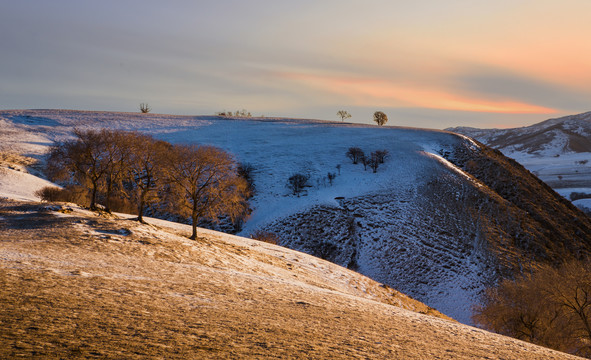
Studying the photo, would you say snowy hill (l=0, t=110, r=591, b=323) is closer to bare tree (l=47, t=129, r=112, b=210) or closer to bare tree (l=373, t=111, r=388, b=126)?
bare tree (l=47, t=129, r=112, b=210)

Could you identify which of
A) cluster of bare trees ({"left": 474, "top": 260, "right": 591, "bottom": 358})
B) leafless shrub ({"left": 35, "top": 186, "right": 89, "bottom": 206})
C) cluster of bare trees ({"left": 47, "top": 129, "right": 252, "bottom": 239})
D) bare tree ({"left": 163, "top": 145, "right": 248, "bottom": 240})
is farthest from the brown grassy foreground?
leafless shrub ({"left": 35, "top": 186, "right": 89, "bottom": 206})

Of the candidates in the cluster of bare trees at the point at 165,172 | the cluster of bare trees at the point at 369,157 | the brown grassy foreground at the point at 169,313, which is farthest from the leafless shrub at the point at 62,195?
the cluster of bare trees at the point at 369,157

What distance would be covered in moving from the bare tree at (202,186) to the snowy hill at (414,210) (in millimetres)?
19263

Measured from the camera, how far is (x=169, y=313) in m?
10.9

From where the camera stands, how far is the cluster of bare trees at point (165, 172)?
31234 millimetres

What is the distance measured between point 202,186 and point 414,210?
34584 millimetres

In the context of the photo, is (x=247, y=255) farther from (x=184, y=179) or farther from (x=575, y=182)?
(x=575, y=182)

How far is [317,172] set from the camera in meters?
69.2

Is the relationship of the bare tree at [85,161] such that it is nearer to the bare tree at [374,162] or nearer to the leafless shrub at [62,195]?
the leafless shrub at [62,195]

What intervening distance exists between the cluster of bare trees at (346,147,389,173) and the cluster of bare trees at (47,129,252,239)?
40609mm

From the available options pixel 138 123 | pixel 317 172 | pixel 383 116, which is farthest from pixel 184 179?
pixel 383 116

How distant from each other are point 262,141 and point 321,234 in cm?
4275

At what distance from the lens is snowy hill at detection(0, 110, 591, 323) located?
4578 centimetres

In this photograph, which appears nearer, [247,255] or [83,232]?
[83,232]
